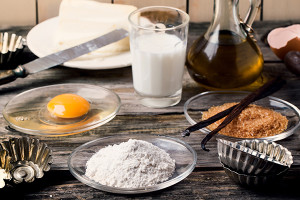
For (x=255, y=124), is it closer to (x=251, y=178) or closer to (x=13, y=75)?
(x=251, y=178)

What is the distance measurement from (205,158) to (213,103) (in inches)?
8.8

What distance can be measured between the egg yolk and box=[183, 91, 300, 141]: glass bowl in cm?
24

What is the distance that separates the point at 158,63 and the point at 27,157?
374 mm

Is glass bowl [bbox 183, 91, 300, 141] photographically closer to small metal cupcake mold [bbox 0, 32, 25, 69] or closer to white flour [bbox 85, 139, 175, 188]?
white flour [bbox 85, 139, 175, 188]

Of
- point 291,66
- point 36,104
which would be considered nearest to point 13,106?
point 36,104

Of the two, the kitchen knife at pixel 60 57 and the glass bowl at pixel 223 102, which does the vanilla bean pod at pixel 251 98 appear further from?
the kitchen knife at pixel 60 57

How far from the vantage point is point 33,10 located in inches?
74.3

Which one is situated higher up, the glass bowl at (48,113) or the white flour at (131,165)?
the white flour at (131,165)

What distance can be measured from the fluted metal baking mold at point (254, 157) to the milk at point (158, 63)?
0.30m

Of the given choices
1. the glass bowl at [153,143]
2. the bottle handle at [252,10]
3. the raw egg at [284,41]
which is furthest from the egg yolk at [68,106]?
the raw egg at [284,41]

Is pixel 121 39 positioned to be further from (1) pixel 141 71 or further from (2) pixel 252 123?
(2) pixel 252 123

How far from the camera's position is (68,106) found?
1.13 meters

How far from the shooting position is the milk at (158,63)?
1.14 meters

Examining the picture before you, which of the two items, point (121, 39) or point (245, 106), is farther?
point (121, 39)
